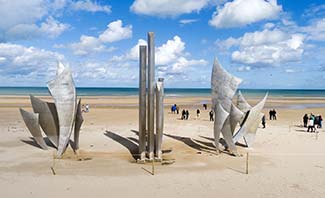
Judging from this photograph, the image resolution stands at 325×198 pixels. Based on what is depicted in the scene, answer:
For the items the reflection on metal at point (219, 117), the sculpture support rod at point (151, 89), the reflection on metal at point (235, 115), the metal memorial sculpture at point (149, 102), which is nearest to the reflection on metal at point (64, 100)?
the metal memorial sculpture at point (149, 102)

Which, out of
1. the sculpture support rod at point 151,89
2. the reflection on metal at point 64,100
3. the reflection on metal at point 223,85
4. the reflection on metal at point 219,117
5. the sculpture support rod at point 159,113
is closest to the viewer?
the sculpture support rod at point 151,89

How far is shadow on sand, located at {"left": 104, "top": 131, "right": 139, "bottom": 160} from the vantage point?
20406mm

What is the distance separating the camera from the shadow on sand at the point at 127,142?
66.9 ft

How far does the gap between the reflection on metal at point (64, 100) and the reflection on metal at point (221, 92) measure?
27.7ft

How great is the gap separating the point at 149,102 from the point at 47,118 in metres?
6.40

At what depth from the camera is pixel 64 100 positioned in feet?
62.0

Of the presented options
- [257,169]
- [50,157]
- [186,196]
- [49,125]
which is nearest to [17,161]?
[50,157]

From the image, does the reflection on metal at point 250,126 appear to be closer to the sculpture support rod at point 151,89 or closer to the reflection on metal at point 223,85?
the reflection on metal at point 223,85

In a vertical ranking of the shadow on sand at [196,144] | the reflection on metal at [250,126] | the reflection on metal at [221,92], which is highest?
the reflection on metal at [221,92]

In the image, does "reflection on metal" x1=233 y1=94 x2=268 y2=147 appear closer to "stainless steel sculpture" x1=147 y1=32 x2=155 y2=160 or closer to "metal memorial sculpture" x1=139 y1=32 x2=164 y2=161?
"metal memorial sculpture" x1=139 y1=32 x2=164 y2=161

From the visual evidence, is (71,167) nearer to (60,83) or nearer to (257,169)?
(60,83)

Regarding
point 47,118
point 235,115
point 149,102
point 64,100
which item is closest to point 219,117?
point 235,115

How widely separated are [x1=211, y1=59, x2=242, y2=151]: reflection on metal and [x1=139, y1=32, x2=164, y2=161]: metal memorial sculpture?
3.68 metres

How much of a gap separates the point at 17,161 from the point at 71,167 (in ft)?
11.4
